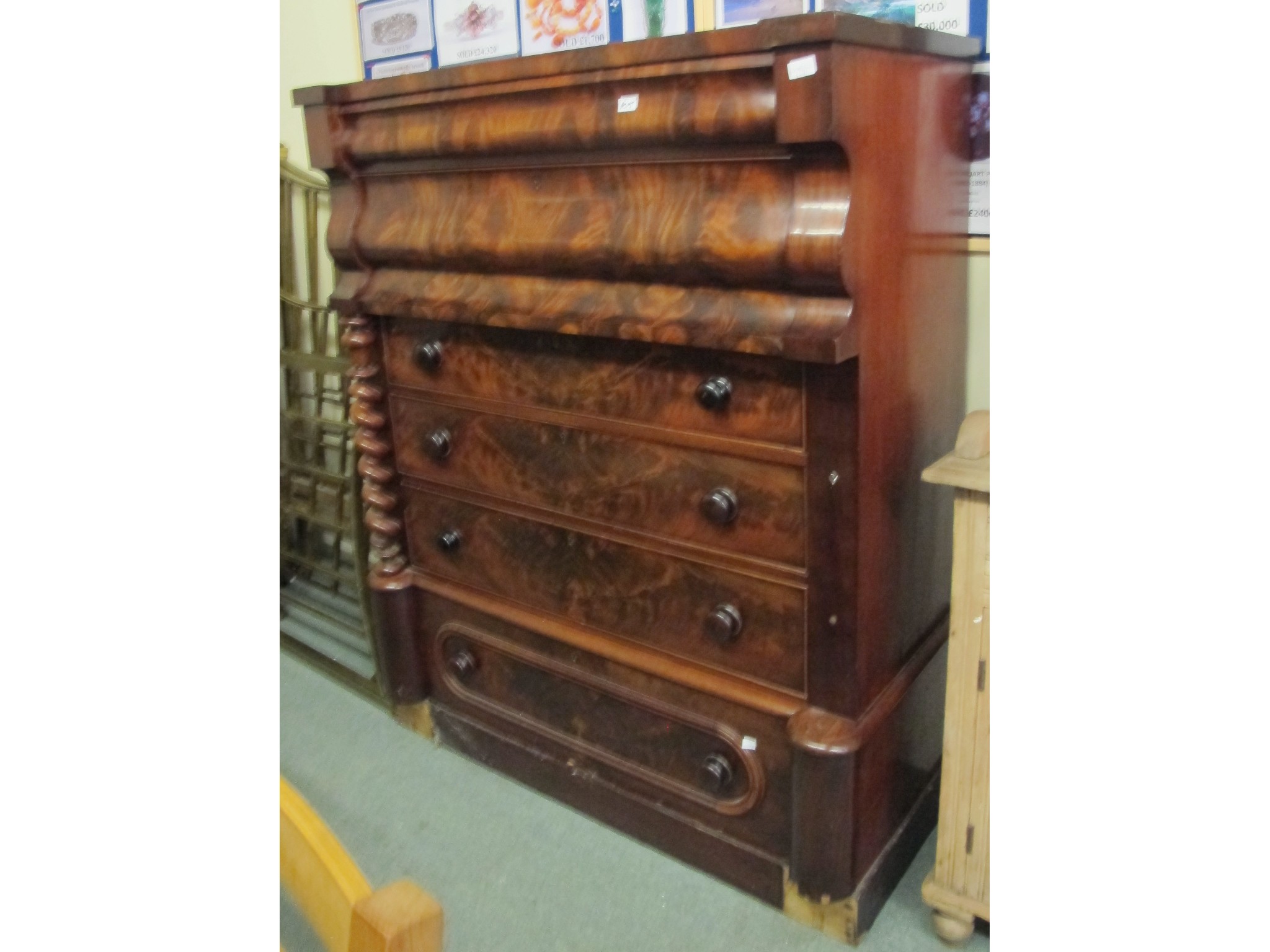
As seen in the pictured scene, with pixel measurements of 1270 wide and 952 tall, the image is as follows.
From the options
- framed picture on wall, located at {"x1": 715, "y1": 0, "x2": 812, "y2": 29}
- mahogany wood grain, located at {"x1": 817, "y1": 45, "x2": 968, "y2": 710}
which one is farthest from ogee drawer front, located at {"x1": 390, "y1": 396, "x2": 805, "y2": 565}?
framed picture on wall, located at {"x1": 715, "y1": 0, "x2": 812, "y2": 29}

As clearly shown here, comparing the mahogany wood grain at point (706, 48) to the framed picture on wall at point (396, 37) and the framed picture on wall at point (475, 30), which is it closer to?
the framed picture on wall at point (475, 30)

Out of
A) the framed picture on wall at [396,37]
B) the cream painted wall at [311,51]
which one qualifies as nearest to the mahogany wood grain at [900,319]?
the framed picture on wall at [396,37]

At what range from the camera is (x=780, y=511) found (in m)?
1.37

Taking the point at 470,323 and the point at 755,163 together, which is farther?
the point at 470,323

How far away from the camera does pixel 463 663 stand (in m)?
1.93

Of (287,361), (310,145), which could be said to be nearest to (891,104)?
(310,145)

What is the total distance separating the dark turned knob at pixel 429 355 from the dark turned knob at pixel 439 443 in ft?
0.39

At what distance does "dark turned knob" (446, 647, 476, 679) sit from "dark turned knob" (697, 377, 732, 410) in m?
0.86

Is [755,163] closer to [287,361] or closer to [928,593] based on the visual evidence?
[928,593]

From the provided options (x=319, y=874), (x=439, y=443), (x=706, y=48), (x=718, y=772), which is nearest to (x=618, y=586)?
(x=718, y=772)

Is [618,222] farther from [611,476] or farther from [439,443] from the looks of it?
[439,443]

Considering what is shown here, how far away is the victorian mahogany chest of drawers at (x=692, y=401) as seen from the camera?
48.3 inches

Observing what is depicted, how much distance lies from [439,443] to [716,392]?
65 centimetres

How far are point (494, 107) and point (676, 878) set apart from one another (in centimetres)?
132
